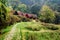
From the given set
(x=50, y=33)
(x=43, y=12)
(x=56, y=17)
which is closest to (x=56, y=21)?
(x=56, y=17)

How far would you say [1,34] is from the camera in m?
18.4

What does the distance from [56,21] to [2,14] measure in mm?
37784

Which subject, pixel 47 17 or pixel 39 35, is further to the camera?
pixel 47 17

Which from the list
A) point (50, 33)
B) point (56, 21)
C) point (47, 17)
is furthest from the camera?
point (56, 21)

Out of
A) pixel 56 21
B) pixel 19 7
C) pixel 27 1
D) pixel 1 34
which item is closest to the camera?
pixel 1 34

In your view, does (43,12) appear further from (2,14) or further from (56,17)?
(2,14)

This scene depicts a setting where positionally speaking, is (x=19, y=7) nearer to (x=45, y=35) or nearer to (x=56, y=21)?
(x=56, y=21)

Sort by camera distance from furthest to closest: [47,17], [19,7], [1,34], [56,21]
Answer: [19,7] → [56,21] → [47,17] → [1,34]

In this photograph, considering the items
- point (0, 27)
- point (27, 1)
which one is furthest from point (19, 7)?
point (0, 27)

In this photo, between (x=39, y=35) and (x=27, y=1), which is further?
(x=27, y=1)

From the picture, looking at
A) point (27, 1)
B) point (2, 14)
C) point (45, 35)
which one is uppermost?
point (2, 14)

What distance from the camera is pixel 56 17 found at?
183 ft

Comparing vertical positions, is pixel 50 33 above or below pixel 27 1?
above

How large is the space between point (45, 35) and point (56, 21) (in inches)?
1442
